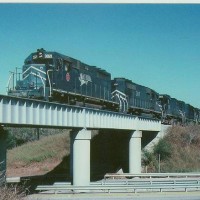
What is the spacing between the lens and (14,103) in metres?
20.4

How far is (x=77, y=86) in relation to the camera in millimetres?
32156

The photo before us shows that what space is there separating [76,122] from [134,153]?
16.2 m

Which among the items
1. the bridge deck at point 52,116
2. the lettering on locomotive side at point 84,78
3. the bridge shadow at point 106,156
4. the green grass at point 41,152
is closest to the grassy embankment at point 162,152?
the green grass at point 41,152

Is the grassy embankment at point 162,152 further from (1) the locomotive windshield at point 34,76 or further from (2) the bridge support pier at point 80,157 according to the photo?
(1) the locomotive windshield at point 34,76

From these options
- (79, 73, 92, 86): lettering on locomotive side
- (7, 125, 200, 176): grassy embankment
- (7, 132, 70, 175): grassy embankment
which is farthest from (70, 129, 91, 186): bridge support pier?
(7, 132, 70, 175): grassy embankment

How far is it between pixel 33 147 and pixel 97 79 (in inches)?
1080

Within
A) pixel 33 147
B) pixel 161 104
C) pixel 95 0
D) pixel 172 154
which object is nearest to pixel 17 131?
pixel 33 147

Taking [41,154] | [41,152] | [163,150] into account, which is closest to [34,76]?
[163,150]

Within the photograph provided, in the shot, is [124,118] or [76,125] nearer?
[76,125]

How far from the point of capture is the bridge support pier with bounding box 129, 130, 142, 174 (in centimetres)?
4253

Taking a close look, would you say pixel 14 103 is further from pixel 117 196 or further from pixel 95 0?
pixel 117 196

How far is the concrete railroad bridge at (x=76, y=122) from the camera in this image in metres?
20.6

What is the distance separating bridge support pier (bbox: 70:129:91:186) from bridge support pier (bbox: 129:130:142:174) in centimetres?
1367

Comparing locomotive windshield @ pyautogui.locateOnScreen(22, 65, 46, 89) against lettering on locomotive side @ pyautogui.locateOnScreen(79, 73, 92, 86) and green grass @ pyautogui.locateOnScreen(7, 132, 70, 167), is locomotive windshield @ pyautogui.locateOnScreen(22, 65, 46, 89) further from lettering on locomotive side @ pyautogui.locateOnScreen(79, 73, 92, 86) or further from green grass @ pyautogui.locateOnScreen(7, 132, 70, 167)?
green grass @ pyautogui.locateOnScreen(7, 132, 70, 167)
